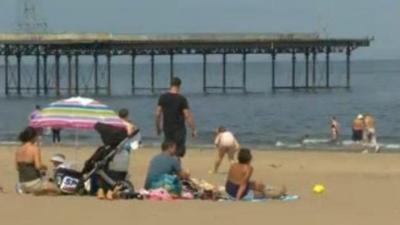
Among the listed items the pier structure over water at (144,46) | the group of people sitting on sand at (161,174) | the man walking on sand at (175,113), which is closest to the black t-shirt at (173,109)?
the man walking on sand at (175,113)

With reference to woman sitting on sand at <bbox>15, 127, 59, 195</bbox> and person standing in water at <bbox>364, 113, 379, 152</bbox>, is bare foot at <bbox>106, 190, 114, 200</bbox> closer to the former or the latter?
woman sitting on sand at <bbox>15, 127, 59, 195</bbox>

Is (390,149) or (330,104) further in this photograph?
(330,104)

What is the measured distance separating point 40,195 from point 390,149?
1790 centimetres

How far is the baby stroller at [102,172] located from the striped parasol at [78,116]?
1.11 m

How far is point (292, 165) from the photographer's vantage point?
21328mm

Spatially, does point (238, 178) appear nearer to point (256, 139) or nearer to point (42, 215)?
point (42, 215)

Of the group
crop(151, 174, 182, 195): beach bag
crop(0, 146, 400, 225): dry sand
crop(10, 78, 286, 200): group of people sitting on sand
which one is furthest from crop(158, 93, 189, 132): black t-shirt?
crop(0, 146, 400, 225): dry sand

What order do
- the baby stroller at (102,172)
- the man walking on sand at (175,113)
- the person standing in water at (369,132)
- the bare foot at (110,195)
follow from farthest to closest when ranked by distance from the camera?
the person standing in water at (369,132) → the man walking on sand at (175,113) → the baby stroller at (102,172) → the bare foot at (110,195)

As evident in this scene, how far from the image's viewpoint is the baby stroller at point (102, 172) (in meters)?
11.9

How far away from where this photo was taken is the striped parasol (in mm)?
13320

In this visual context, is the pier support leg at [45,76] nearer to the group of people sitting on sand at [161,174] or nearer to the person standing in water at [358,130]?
the person standing in water at [358,130]

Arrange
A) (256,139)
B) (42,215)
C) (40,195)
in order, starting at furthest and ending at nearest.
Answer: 1. (256,139)
2. (40,195)
3. (42,215)

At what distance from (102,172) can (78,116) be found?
5.60 ft

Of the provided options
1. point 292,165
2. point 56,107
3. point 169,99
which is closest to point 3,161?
point 292,165
